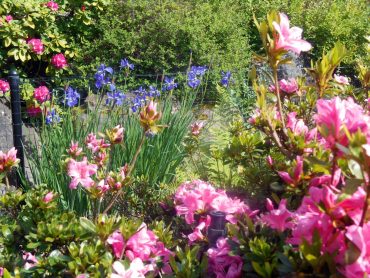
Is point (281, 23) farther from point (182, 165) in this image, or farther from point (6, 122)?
point (6, 122)

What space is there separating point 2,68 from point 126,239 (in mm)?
5405

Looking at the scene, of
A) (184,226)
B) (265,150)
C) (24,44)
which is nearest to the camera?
(184,226)

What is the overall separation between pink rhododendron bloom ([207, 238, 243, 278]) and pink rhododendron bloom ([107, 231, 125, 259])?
0.22m

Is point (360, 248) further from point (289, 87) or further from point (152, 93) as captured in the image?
point (152, 93)

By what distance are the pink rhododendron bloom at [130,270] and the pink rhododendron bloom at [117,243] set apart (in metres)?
0.08

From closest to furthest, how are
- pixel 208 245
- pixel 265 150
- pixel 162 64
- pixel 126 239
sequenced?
1. pixel 126 239
2. pixel 208 245
3. pixel 265 150
4. pixel 162 64

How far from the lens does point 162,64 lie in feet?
22.0

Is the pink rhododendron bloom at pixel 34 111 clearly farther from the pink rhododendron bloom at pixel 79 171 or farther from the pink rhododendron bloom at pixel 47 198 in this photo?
the pink rhododendron bloom at pixel 47 198

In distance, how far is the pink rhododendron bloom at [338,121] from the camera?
1.07 m

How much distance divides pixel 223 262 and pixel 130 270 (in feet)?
0.76

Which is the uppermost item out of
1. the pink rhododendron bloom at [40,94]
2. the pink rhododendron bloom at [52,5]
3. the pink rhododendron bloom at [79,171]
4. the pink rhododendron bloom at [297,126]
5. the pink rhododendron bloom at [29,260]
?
the pink rhododendron bloom at [297,126]

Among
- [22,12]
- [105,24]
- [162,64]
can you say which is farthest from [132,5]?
[22,12]

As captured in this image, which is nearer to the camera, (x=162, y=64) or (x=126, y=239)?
(x=126, y=239)

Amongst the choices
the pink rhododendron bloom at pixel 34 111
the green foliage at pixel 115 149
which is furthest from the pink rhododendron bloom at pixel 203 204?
the pink rhododendron bloom at pixel 34 111
